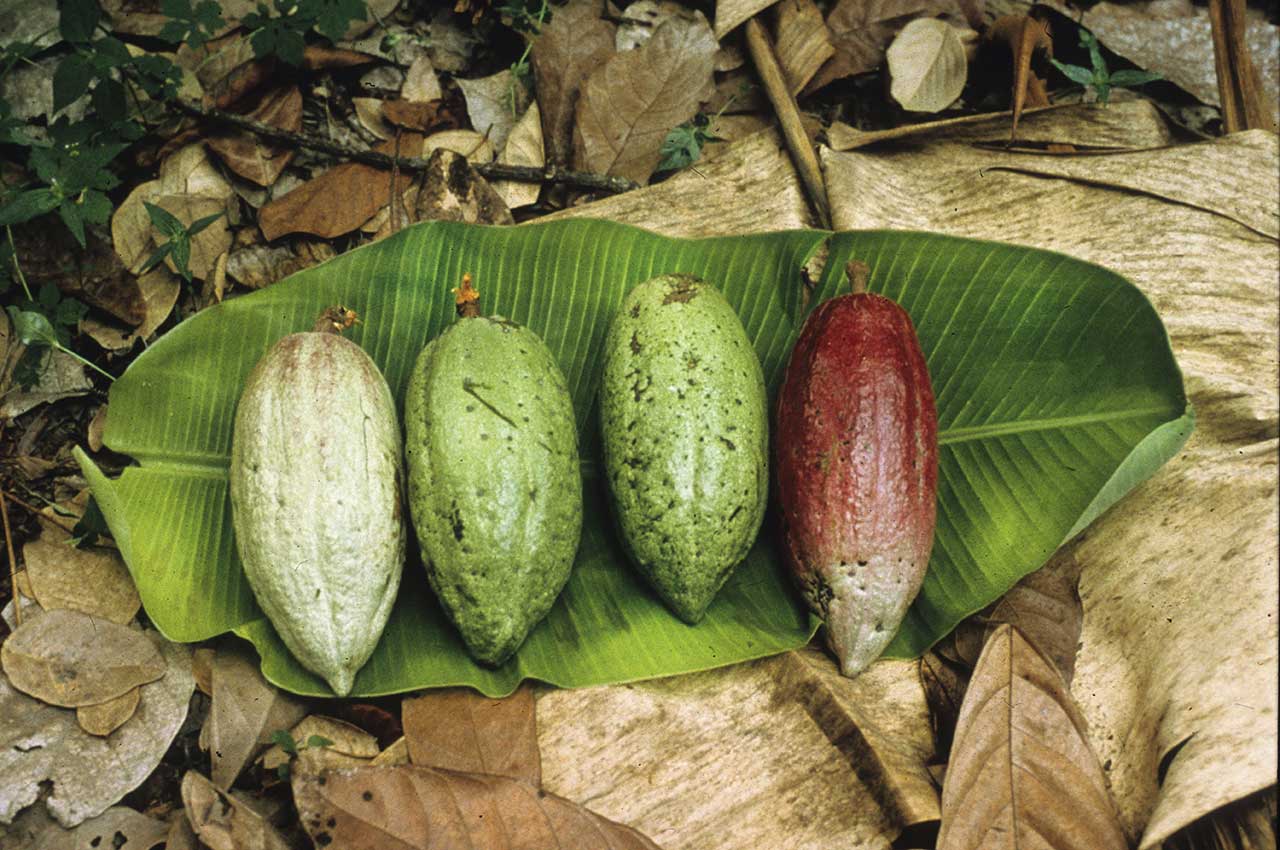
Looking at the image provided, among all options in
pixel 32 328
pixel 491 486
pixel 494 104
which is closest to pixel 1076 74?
pixel 494 104

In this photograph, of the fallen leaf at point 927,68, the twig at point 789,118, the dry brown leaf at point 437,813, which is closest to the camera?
the dry brown leaf at point 437,813

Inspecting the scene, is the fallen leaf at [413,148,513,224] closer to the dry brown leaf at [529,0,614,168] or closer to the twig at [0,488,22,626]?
the dry brown leaf at [529,0,614,168]

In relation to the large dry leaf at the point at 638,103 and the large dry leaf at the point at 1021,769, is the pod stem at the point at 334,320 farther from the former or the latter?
the large dry leaf at the point at 1021,769

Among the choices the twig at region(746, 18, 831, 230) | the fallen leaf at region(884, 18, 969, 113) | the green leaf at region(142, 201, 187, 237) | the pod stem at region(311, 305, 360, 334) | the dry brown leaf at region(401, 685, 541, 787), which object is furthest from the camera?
the fallen leaf at region(884, 18, 969, 113)

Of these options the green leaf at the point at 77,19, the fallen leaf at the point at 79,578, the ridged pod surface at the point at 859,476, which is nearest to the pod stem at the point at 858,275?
the ridged pod surface at the point at 859,476

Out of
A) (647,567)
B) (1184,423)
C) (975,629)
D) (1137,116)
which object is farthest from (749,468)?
(1137,116)

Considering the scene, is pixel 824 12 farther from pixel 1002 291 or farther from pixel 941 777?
pixel 941 777

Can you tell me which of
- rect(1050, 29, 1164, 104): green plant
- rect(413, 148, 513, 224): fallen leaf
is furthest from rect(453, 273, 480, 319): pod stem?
rect(1050, 29, 1164, 104): green plant
